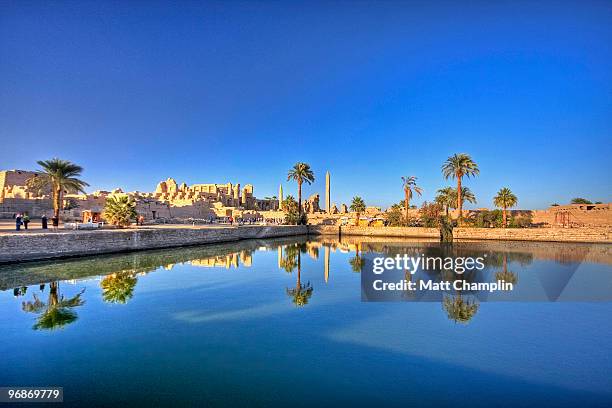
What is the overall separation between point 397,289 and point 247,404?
35.1 ft

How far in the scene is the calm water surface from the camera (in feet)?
20.0

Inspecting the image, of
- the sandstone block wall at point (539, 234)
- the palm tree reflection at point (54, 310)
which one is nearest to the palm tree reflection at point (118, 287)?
the palm tree reflection at point (54, 310)

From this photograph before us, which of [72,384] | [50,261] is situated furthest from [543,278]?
[50,261]

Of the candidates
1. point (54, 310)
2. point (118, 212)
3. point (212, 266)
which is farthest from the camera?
point (118, 212)

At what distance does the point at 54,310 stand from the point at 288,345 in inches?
317

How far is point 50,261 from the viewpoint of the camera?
19.1 meters

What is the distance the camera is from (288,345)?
8.27 metres

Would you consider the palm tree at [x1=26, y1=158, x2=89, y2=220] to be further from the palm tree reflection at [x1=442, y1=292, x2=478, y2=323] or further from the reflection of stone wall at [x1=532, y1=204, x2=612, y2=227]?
the reflection of stone wall at [x1=532, y1=204, x2=612, y2=227]

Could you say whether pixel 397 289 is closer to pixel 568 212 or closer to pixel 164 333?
pixel 164 333

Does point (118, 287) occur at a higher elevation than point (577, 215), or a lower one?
lower

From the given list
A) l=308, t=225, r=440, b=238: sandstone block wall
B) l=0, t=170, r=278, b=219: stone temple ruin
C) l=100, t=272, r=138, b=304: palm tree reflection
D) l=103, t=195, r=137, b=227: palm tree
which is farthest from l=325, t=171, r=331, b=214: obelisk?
l=100, t=272, r=138, b=304: palm tree reflection

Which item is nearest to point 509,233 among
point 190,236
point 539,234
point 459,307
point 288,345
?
point 539,234

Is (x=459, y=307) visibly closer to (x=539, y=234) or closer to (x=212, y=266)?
(x=212, y=266)

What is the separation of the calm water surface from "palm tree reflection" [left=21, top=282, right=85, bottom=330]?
1.9 inches
